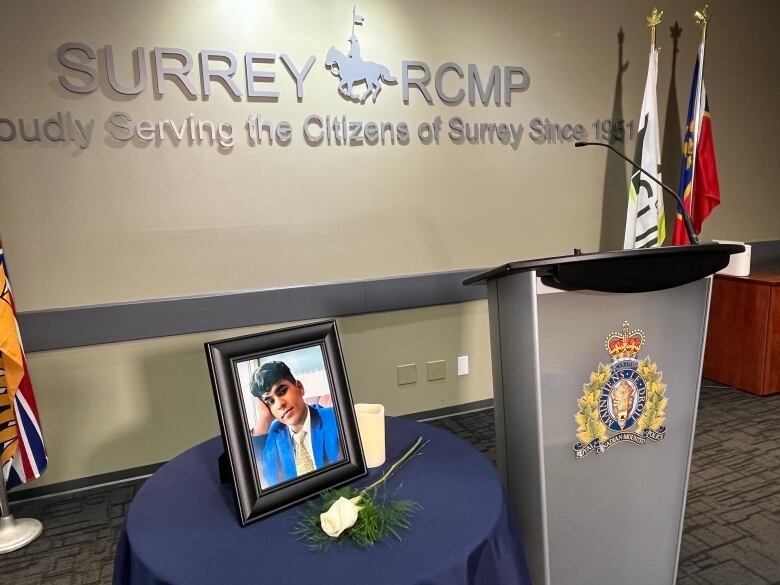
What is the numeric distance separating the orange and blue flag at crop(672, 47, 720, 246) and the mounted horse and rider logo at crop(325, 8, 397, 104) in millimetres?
1875

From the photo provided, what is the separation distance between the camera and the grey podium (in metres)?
1.35

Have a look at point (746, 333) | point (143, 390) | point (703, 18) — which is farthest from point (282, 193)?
point (746, 333)

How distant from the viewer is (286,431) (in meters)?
1.21

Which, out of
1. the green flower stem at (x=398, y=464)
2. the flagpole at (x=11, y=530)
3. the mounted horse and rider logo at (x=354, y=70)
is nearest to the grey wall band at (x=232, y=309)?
the flagpole at (x=11, y=530)

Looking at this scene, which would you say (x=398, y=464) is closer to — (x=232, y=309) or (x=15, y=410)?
(x=232, y=309)

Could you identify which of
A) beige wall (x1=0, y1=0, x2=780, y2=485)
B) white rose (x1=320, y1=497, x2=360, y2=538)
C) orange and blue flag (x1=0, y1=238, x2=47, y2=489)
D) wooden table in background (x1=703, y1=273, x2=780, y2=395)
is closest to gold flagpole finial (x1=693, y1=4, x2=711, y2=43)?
beige wall (x1=0, y1=0, x2=780, y2=485)

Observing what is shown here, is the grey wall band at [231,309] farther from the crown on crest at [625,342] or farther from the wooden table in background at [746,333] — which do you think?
the crown on crest at [625,342]

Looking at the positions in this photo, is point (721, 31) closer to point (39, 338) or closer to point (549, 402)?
point (549, 402)

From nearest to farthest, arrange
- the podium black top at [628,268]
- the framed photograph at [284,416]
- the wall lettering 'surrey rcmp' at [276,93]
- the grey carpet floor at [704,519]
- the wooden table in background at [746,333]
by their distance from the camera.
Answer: the framed photograph at [284,416]
the podium black top at [628,268]
the grey carpet floor at [704,519]
the wall lettering 'surrey rcmp' at [276,93]
the wooden table in background at [746,333]

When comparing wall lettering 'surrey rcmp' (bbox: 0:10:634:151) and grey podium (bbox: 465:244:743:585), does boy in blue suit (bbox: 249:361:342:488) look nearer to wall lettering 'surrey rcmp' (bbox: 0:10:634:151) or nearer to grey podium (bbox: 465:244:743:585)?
grey podium (bbox: 465:244:743:585)

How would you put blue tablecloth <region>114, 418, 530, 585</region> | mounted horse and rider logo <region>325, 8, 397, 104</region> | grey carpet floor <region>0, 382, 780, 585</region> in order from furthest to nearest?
mounted horse and rider logo <region>325, 8, 397, 104</region>, grey carpet floor <region>0, 382, 780, 585</region>, blue tablecloth <region>114, 418, 530, 585</region>

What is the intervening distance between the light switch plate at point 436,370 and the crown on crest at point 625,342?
1.84 metres

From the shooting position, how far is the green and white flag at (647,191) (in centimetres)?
327

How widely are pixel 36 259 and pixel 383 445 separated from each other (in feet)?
6.23
